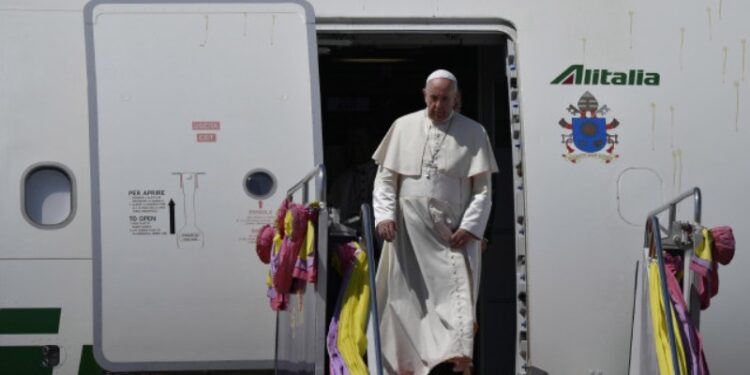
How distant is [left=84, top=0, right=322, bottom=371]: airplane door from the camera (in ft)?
23.9

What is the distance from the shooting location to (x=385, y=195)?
22.4 ft

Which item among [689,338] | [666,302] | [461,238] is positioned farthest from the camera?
[461,238]

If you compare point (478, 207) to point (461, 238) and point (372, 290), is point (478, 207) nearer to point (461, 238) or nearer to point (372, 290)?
point (461, 238)

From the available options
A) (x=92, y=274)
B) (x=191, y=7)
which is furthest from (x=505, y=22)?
(x=92, y=274)

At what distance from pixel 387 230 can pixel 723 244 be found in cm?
166

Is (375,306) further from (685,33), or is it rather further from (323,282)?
(685,33)

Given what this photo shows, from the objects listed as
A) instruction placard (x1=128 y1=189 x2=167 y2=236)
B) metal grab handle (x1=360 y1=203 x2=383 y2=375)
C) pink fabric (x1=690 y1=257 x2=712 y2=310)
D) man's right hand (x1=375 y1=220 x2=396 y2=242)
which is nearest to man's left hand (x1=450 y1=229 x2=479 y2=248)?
man's right hand (x1=375 y1=220 x2=396 y2=242)

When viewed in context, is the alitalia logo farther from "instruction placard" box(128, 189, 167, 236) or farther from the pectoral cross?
"instruction placard" box(128, 189, 167, 236)

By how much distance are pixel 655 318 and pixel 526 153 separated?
1.22m

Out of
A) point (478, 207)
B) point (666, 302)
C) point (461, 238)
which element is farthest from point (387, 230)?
point (666, 302)

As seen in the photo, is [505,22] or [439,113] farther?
[505,22]

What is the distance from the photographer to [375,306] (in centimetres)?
601

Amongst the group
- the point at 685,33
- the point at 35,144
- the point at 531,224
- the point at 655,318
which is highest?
the point at 685,33

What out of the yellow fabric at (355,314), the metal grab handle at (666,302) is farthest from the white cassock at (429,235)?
the metal grab handle at (666,302)
